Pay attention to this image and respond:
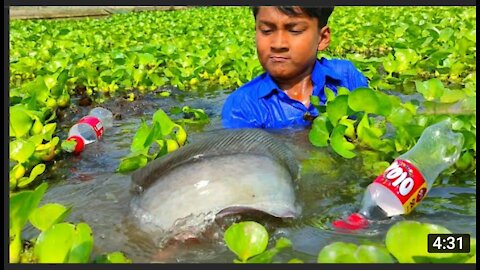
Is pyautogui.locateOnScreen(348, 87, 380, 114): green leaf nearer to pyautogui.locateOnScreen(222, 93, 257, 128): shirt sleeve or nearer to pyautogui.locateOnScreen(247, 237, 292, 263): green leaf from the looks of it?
pyautogui.locateOnScreen(222, 93, 257, 128): shirt sleeve

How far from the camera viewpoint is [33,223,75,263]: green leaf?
1341 mm

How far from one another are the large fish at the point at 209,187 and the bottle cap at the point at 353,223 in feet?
0.41

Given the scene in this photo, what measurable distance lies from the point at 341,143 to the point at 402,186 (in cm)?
59

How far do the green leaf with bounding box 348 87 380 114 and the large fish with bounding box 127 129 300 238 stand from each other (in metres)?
0.49

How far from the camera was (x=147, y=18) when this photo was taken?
32.6ft

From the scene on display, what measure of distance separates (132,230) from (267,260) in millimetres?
515

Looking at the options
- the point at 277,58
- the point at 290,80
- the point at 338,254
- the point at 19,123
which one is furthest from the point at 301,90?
the point at 338,254

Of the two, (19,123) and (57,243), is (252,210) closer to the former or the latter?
(57,243)

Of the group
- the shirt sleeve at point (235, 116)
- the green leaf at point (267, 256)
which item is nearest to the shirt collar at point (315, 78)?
the shirt sleeve at point (235, 116)

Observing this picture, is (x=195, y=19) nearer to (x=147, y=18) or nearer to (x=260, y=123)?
(x=147, y=18)

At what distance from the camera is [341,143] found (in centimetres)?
229

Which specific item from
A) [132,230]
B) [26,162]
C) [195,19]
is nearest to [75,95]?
[26,162]

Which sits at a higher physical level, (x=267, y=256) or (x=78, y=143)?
(x=267, y=256)

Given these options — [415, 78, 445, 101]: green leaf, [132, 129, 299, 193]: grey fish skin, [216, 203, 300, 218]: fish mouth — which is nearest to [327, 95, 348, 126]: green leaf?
[415, 78, 445, 101]: green leaf
